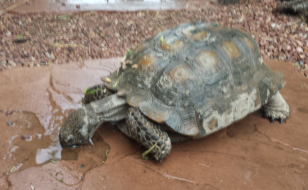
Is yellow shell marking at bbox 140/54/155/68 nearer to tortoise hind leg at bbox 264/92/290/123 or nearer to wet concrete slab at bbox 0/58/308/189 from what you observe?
wet concrete slab at bbox 0/58/308/189

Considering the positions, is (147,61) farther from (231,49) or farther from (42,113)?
(42,113)

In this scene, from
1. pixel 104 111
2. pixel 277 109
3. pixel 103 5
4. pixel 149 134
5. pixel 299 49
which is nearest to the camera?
pixel 149 134

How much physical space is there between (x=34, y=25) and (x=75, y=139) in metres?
3.80

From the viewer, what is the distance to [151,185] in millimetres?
2416

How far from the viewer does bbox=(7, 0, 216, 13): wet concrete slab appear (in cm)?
589

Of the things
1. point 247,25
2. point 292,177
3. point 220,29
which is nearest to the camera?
point 292,177

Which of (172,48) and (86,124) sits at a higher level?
(172,48)

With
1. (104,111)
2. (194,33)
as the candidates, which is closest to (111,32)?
(194,33)

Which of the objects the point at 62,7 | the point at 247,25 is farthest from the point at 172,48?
the point at 62,7

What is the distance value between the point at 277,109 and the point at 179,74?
5.52 feet

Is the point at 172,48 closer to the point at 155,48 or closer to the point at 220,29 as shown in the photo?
the point at 155,48

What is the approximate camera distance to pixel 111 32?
5301 millimetres

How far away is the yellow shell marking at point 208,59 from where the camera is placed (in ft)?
8.84

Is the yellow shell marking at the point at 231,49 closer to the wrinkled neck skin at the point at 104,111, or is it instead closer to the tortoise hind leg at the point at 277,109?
the tortoise hind leg at the point at 277,109
